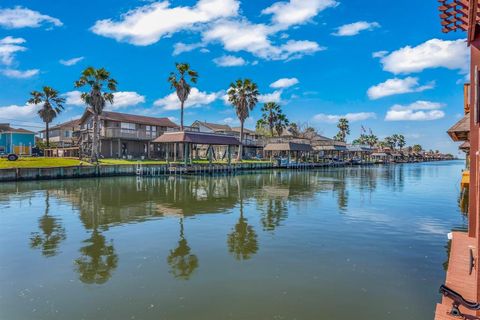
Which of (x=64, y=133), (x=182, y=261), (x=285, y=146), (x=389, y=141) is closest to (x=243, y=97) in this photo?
(x=285, y=146)

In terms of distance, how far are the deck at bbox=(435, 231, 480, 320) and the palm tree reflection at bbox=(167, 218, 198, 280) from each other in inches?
233

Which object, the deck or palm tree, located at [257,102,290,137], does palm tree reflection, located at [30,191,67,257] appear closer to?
the deck

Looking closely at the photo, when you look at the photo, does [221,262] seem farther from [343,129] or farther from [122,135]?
[343,129]

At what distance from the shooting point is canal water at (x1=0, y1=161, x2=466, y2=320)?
24.2 feet

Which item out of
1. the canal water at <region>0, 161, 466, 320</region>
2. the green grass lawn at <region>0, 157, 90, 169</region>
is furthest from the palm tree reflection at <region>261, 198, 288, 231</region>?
the green grass lawn at <region>0, 157, 90, 169</region>

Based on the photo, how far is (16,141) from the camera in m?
54.1

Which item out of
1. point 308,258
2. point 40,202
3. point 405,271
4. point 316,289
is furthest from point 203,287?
point 40,202

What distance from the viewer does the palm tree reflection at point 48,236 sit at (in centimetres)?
1177

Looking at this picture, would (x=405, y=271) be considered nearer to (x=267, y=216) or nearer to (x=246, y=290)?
(x=246, y=290)

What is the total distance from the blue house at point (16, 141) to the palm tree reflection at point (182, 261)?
4751cm

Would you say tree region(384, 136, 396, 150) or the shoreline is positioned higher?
tree region(384, 136, 396, 150)

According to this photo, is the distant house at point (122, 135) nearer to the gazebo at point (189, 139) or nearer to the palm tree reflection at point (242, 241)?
the gazebo at point (189, 139)

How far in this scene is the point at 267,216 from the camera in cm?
1825

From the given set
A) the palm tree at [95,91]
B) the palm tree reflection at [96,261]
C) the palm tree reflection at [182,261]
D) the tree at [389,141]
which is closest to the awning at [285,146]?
the palm tree at [95,91]
